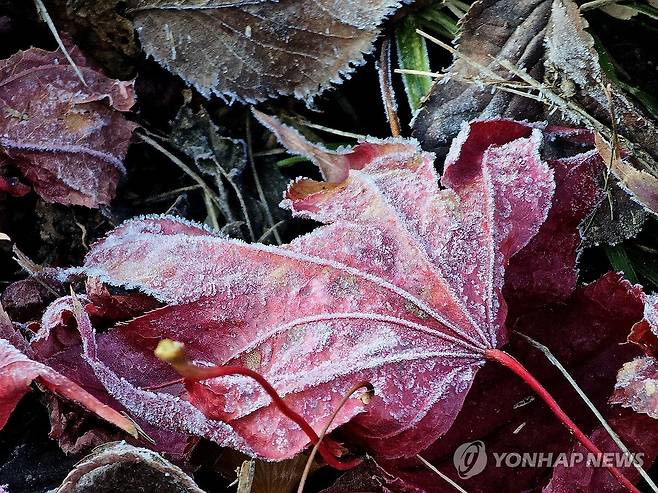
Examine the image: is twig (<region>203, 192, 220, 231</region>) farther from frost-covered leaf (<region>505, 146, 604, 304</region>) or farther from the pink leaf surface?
the pink leaf surface

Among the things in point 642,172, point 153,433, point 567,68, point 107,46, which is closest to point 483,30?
point 567,68

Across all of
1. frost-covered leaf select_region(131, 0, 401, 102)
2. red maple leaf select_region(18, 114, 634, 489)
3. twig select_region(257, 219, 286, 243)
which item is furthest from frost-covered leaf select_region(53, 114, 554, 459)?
frost-covered leaf select_region(131, 0, 401, 102)

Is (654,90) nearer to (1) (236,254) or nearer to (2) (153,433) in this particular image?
(1) (236,254)

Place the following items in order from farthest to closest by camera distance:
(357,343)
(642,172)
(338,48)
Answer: (338,48) → (642,172) → (357,343)

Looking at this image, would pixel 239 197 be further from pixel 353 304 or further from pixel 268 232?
pixel 353 304

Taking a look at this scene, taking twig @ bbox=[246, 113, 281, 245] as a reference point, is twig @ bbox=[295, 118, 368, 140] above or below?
above

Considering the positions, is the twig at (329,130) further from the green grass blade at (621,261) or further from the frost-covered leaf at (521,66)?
the green grass blade at (621,261)
